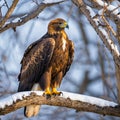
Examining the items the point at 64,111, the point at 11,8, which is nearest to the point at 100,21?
the point at 11,8

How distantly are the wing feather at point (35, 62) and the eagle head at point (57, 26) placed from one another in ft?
0.74

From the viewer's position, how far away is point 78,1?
16.2 feet

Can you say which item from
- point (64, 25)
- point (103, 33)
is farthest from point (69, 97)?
point (64, 25)

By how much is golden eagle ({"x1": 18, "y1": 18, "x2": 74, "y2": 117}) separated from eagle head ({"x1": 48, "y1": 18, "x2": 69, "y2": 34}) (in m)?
0.07

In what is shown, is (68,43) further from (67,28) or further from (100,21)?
(100,21)

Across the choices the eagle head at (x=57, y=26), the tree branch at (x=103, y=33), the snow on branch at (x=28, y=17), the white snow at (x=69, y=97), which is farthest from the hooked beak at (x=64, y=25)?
the white snow at (x=69, y=97)

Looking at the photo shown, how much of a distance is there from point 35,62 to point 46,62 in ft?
0.63

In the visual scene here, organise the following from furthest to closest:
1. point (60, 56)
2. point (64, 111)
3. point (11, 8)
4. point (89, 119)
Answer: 1. point (89, 119)
2. point (64, 111)
3. point (60, 56)
4. point (11, 8)

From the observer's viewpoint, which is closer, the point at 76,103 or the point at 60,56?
the point at 76,103

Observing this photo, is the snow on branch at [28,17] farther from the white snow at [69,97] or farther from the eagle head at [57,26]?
the white snow at [69,97]

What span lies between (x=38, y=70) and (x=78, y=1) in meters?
1.33

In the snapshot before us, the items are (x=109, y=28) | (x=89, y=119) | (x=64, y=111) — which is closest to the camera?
(x=109, y=28)

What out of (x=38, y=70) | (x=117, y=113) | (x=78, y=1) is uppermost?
(x=78, y=1)

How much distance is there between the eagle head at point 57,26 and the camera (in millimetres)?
6164
